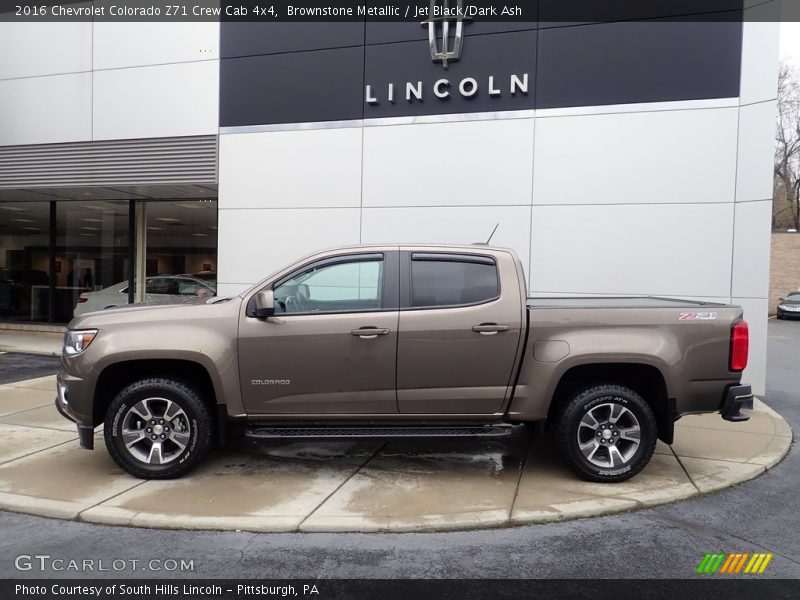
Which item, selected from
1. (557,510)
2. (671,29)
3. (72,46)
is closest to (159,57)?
(72,46)

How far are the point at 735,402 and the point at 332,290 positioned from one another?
10.8 feet

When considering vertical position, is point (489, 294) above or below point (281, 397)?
above

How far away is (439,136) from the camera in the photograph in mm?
9672

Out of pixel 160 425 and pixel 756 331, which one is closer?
pixel 160 425

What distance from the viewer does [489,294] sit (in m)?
4.99

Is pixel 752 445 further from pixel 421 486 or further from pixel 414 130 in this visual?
pixel 414 130

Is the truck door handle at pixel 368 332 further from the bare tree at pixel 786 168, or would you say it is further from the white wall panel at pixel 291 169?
the bare tree at pixel 786 168

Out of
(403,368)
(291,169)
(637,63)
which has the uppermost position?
(637,63)

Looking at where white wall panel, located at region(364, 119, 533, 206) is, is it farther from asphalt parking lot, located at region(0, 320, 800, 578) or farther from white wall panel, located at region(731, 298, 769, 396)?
asphalt parking lot, located at region(0, 320, 800, 578)

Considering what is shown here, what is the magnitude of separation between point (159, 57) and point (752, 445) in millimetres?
11104

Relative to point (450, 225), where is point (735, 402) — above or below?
below

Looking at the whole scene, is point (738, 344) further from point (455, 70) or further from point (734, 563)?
point (455, 70)

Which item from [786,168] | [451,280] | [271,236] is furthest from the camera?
[786,168]

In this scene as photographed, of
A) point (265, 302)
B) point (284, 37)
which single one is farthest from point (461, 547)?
point (284, 37)
